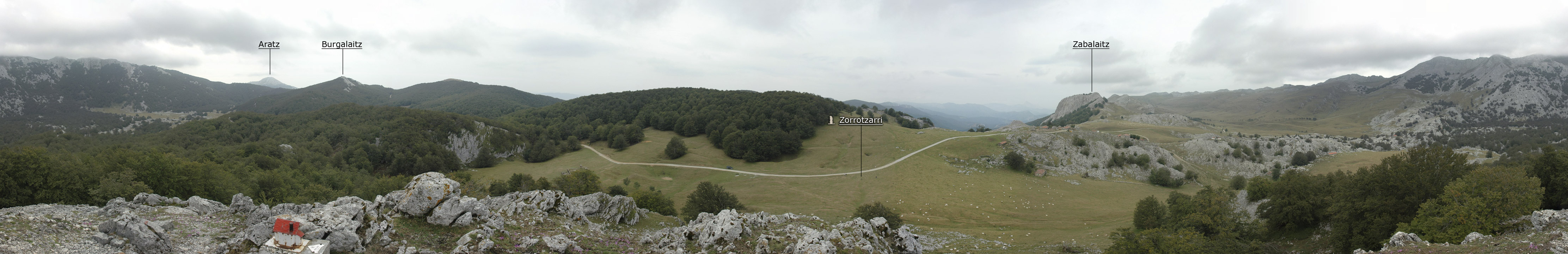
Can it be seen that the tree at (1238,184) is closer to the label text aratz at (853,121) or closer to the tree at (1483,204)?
the tree at (1483,204)

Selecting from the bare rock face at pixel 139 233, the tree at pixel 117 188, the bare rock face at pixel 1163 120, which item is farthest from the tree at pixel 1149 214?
the bare rock face at pixel 1163 120

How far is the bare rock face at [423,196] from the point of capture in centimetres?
1789

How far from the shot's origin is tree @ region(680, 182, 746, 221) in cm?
4112

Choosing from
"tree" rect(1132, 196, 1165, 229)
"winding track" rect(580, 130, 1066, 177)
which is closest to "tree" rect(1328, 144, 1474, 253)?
"tree" rect(1132, 196, 1165, 229)

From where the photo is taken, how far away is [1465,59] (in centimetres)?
19112

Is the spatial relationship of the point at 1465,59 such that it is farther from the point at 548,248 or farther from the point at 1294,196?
the point at 548,248

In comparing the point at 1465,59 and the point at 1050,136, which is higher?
the point at 1465,59

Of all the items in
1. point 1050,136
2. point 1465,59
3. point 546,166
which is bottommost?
point 546,166

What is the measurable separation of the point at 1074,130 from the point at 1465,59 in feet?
802

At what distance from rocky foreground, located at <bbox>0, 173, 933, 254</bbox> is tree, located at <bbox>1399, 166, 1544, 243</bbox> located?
19.2 m

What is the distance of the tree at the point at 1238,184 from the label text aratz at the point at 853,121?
5070 centimetres

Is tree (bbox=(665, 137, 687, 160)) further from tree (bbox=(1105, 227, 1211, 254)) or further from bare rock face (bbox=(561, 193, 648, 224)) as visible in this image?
tree (bbox=(1105, 227, 1211, 254))

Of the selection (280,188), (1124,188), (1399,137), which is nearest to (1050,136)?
(1124,188)

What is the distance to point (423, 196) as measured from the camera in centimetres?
1802
